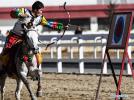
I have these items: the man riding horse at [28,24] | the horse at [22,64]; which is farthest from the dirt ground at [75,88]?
the man riding horse at [28,24]

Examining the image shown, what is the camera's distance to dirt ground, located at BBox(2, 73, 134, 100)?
1428cm

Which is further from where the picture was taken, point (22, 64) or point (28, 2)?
point (28, 2)

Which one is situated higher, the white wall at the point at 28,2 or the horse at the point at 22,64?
the horse at the point at 22,64

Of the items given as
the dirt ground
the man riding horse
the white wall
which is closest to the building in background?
the white wall

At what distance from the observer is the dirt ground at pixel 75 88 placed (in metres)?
14.3

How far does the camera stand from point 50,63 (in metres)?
25.0

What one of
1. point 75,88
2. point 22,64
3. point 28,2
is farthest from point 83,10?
point 22,64

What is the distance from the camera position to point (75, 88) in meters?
16.3

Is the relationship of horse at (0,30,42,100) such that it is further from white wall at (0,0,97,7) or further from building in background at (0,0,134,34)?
white wall at (0,0,97,7)

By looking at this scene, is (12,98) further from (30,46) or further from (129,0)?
(129,0)

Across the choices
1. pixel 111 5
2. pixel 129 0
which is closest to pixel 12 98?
pixel 111 5

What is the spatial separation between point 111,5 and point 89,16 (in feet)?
16.4

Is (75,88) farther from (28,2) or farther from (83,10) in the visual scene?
(83,10)

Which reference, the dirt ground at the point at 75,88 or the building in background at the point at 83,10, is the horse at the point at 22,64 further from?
the building in background at the point at 83,10
